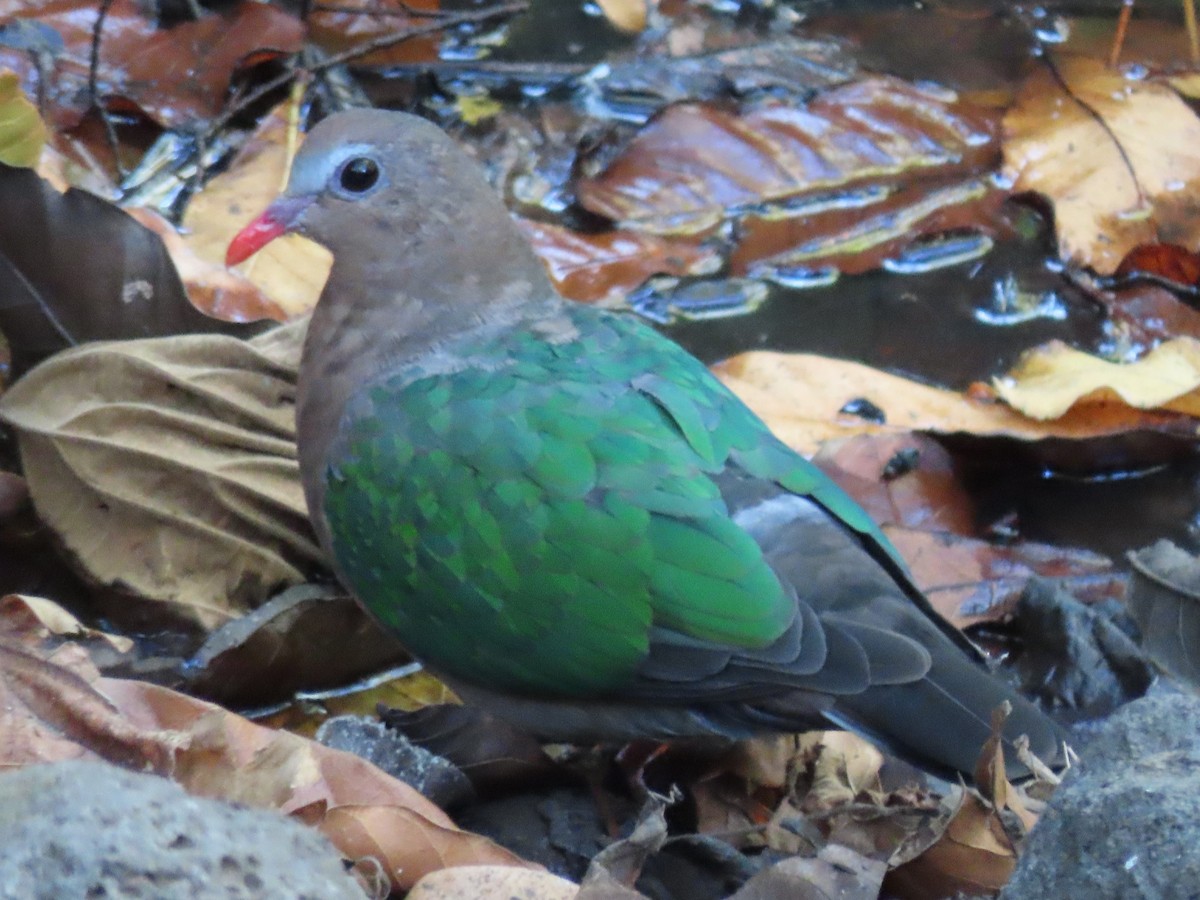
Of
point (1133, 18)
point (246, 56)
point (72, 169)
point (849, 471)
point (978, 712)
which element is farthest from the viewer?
point (1133, 18)

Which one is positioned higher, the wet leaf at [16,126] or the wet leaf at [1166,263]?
the wet leaf at [16,126]

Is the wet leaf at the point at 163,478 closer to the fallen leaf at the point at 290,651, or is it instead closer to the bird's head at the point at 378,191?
the fallen leaf at the point at 290,651

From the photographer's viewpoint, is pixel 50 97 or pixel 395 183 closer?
pixel 395 183

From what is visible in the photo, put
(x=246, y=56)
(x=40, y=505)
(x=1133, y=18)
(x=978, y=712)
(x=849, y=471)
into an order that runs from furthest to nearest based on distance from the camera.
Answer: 1. (x=1133, y=18)
2. (x=246, y=56)
3. (x=849, y=471)
4. (x=40, y=505)
5. (x=978, y=712)

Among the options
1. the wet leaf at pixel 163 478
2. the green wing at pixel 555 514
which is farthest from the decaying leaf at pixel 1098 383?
the wet leaf at pixel 163 478

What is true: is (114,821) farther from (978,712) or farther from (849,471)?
(849,471)

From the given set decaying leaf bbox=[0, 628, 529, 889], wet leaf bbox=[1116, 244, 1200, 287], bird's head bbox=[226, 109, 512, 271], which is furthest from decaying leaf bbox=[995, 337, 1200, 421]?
decaying leaf bbox=[0, 628, 529, 889]

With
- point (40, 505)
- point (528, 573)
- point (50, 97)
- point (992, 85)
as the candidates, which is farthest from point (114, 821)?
point (992, 85)
